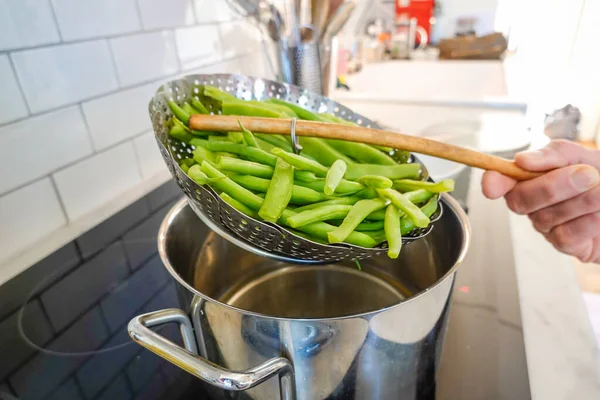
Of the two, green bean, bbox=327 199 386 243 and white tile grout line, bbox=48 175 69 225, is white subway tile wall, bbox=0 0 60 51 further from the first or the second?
green bean, bbox=327 199 386 243

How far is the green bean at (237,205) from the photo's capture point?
420mm

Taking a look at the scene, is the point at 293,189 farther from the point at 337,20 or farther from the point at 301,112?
the point at 337,20

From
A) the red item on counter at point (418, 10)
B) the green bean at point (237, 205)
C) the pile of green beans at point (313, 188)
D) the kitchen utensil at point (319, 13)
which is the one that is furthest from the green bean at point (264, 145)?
the red item on counter at point (418, 10)

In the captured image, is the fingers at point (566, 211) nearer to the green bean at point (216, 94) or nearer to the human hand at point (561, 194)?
the human hand at point (561, 194)

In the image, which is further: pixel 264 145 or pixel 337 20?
pixel 337 20

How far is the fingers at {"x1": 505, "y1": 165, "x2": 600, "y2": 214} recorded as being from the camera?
46 centimetres

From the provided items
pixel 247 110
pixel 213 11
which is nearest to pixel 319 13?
pixel 213 11


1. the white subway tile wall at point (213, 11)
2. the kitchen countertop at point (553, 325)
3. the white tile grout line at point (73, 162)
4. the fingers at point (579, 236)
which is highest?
the white subway tile wall at point (213, 11)

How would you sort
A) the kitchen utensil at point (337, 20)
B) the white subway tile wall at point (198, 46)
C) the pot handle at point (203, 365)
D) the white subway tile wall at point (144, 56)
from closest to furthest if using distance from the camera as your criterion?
the pot handle at point (203, 365)
the white subway tile wall at point (144, 56)
the white subway tile wall at point (198, 46)
the kitchen utensil at point (337, 20)

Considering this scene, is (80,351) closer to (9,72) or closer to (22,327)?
(22,327)

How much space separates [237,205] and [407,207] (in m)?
0.16

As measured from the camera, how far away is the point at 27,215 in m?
0.64

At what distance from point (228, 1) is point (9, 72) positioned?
0.54 metres

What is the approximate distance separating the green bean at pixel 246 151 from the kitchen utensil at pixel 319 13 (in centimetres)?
68
